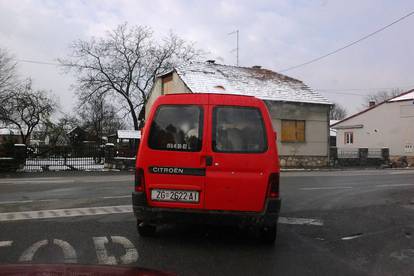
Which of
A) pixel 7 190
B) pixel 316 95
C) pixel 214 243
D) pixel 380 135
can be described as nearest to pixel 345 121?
pixel 380 135

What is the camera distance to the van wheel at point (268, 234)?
7.05m

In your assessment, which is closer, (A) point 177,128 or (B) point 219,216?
(B) point 219,216

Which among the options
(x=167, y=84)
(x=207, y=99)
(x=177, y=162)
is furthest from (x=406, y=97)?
(x=177, y=162)

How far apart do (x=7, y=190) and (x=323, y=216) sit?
27.9 ft

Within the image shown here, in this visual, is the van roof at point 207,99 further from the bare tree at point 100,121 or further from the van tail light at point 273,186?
the bare tree at point 100,121

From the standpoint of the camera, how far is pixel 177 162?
6812mm

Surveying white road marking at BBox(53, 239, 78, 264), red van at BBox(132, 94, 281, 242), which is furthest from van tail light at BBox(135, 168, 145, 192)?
white road marking at BBox(53, 239, 78, 264)

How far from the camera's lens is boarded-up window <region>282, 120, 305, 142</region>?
104ft

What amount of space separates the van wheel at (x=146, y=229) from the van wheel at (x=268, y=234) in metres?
1.55

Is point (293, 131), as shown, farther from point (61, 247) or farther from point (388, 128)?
point (61, 247)

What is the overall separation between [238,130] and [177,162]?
3.02 feet

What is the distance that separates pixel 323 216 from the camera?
9883mm

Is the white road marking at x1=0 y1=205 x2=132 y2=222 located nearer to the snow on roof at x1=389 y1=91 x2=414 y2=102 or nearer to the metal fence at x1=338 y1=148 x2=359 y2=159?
the metal fence at x1=338 y1=148 x2=359 y2=159

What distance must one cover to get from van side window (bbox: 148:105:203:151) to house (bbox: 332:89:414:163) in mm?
35166
